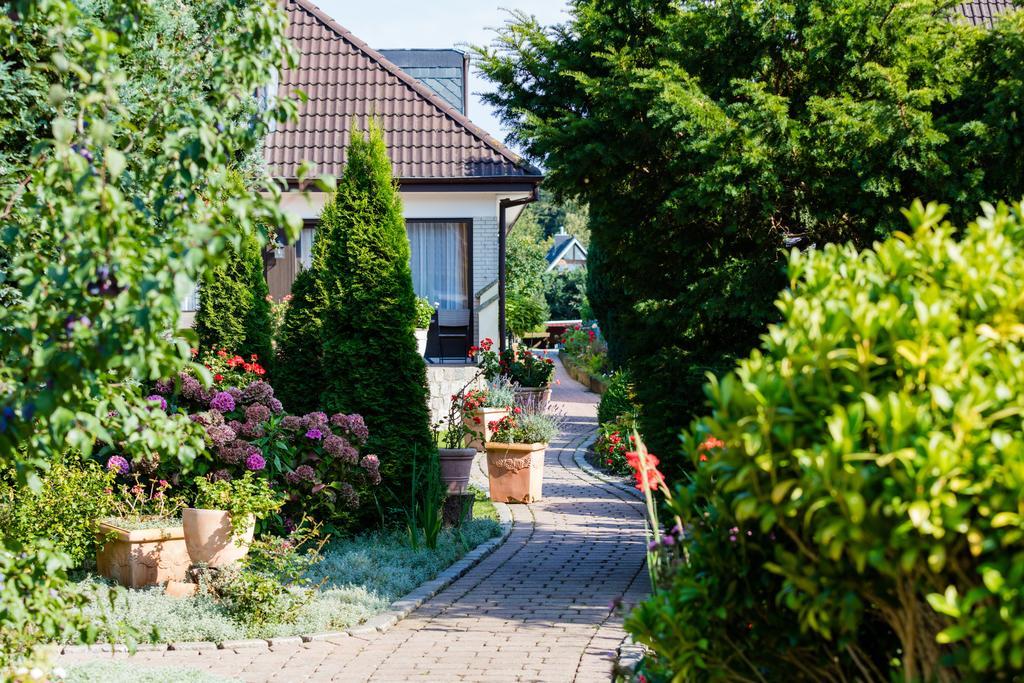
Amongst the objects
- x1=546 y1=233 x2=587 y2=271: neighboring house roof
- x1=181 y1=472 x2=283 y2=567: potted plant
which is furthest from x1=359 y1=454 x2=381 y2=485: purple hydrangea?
x1=546 y1=233 x2=587 y2=271: neighboring house roof

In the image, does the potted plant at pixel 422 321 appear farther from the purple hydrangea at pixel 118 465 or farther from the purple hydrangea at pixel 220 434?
the purple hydrangea at pixel 118 465

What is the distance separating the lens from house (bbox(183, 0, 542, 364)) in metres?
15.5

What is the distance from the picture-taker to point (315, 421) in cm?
806

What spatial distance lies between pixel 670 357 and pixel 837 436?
476cm

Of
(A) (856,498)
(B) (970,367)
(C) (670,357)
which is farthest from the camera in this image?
(C) (670,357)

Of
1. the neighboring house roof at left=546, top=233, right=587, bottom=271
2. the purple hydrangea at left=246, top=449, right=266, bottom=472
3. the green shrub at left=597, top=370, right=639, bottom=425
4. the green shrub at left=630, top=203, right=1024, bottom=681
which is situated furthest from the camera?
the neighboring house roof at left=546, top=233, right=587, bottom=271

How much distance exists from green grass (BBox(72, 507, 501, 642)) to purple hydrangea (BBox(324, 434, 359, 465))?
28.5 inches

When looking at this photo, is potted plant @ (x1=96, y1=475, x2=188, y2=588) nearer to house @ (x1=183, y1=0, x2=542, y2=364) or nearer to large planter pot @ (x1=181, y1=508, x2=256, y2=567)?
large planter pot @ (x1=181, y1=508, x2=256, y2=567)

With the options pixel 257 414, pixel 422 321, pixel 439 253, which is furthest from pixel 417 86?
pixel 257 414

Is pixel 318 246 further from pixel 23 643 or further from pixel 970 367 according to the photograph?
pixel 970 367

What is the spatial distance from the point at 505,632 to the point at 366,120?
12.3m

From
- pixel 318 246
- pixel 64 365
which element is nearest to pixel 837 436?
pixel 64 365

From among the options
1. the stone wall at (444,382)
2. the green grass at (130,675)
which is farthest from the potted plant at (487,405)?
the green grass at (130,675)

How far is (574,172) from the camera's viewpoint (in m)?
7.09
